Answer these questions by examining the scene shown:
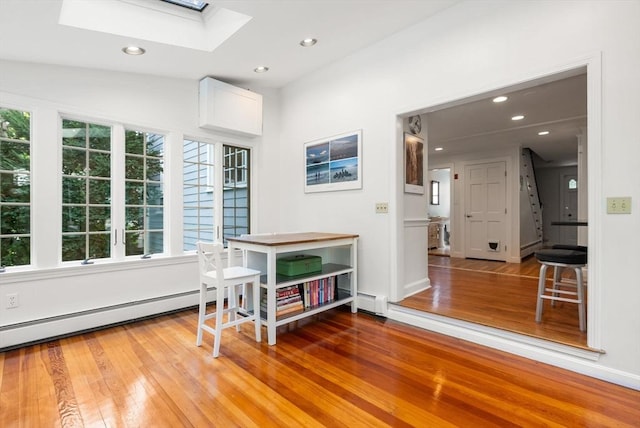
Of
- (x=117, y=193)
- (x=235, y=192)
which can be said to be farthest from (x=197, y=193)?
(x=117, y=193)

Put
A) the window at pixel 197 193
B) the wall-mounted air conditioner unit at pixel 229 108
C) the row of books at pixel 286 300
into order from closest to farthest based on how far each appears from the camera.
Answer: the row of books at pixel 286 300, the wall-mounted air conditioner unit at pixel 229 108, the window at pixel 197 193

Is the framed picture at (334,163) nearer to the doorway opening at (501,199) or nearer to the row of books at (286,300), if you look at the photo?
the doorway opening at (501,199)

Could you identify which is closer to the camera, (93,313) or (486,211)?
(93,313)

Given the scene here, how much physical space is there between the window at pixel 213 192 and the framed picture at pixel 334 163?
0.90 m

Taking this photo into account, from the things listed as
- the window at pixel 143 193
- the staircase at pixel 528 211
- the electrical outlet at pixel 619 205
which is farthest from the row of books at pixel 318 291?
the staircase at pixel 528 211

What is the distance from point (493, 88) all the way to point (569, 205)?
8526 mm

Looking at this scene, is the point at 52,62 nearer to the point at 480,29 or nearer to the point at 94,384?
the point at 94,384

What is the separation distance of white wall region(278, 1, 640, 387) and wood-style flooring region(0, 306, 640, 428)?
0.43 m

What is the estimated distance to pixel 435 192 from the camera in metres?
9.23

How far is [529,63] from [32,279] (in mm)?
4317

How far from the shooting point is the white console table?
2.65 metres

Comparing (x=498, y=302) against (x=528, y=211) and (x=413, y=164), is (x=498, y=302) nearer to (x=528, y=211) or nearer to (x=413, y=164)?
(x=413, y=164)

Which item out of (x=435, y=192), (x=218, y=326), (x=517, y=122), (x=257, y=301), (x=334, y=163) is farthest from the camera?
(x=435, y=192)

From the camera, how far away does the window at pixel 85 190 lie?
296 centimetres
